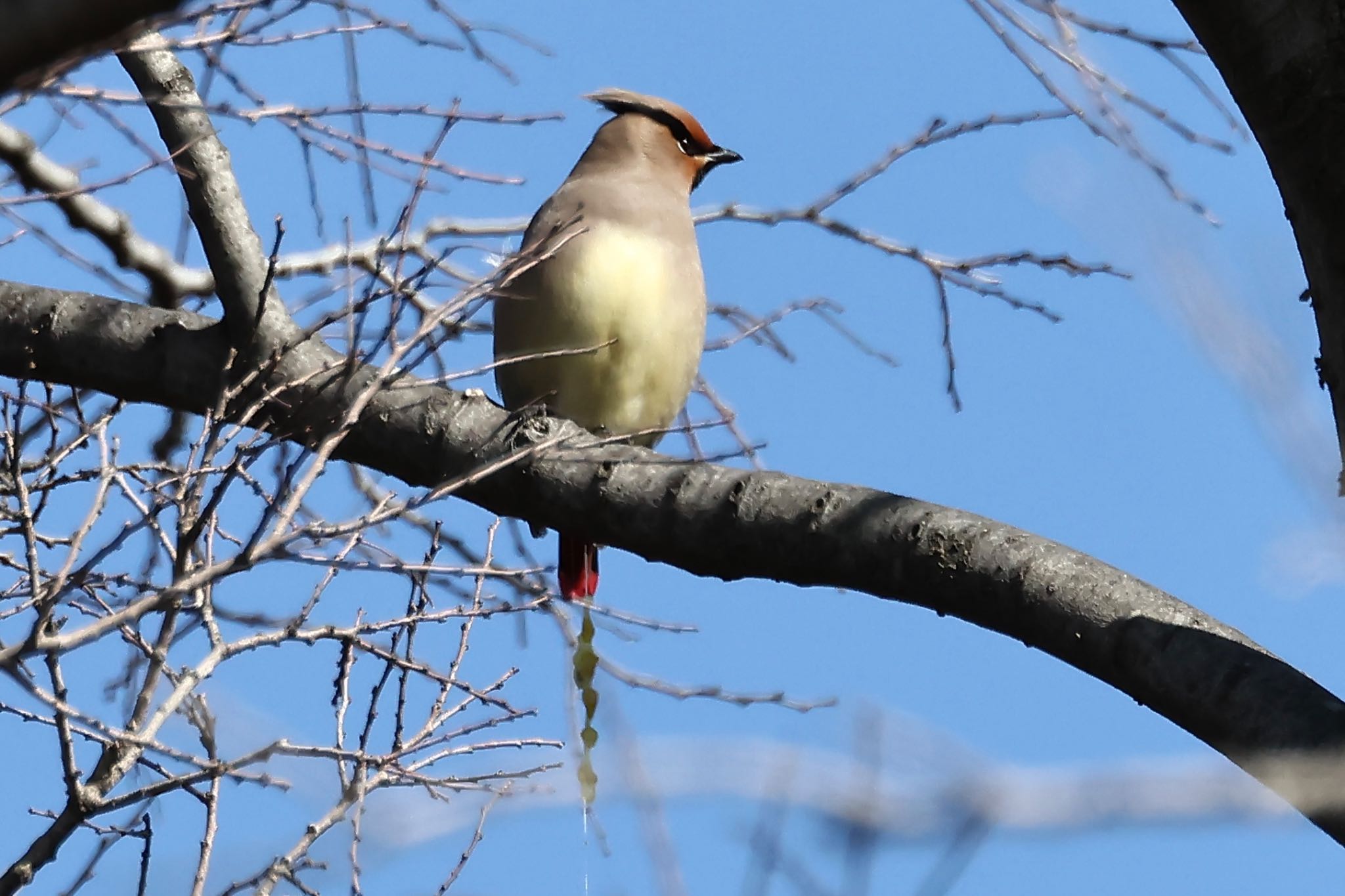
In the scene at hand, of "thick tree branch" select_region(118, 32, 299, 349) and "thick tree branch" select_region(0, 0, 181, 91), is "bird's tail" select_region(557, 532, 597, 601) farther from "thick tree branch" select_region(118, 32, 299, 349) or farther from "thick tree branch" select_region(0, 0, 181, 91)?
"thick tree branch" select_region(0, 0, 181, 91)

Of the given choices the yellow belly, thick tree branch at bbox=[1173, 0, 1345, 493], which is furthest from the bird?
thick tree branch at bbox=[1173, 0, 1345, 493]

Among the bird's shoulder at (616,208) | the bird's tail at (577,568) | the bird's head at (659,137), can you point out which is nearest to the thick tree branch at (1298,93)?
the bird's shoulder at (616,208)

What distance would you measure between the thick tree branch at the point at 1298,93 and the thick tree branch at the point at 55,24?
135cm

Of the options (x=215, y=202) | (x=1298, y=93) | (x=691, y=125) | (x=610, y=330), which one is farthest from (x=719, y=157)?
(x=1298, y=93)

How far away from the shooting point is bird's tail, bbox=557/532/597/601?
4.28 metres

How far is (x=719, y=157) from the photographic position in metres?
5.09

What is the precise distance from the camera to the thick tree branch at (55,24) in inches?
40.4

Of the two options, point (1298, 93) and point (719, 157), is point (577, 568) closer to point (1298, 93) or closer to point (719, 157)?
point (719, 157)

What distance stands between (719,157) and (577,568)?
4.90 feet

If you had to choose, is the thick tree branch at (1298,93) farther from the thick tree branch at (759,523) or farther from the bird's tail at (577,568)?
the bird's tail at (577,568)

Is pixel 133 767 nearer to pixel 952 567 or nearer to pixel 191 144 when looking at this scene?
pixel 191 144

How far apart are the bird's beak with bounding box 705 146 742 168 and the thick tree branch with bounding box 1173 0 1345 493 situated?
3.07m

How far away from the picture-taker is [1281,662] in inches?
85.4

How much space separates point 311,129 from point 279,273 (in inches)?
52.1
